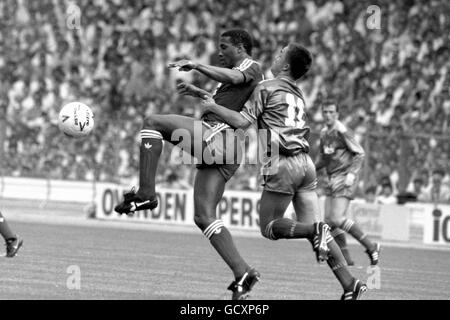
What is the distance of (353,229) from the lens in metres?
16.2

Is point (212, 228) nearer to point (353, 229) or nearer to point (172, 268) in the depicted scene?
point (172, 268)

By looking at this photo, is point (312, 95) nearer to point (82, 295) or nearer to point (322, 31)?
point (322, 31)

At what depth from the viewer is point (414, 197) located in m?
24.0

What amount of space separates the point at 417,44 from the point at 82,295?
21.1 m

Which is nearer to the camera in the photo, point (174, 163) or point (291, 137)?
point (291, 137)

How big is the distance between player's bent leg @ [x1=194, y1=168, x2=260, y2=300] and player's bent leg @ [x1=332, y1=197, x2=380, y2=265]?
6276mm

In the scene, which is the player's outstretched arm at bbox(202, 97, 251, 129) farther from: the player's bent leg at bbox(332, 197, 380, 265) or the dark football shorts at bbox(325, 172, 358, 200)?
the dark football shorts at bbox(325, 172, 358, 200)

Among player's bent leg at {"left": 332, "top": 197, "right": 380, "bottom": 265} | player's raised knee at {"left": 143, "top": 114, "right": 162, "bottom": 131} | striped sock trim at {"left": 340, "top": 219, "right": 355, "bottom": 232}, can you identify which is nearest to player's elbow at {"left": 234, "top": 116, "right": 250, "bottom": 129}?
player's raised knee at {"left": 143, "top": 114, "right": 162, "bottom": 131}

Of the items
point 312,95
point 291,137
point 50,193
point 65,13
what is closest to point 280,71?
point 291,137

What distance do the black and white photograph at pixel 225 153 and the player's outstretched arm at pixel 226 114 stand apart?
2 cm

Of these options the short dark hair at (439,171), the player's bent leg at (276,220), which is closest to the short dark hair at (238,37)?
the player's bent leg at (276,220)

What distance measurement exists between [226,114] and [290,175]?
1.14m

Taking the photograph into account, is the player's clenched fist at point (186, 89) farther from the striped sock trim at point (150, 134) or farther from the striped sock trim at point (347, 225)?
the striped sock trim at point (347, 225)

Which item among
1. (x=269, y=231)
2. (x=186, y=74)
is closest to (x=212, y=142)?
(x=269, y=231)
